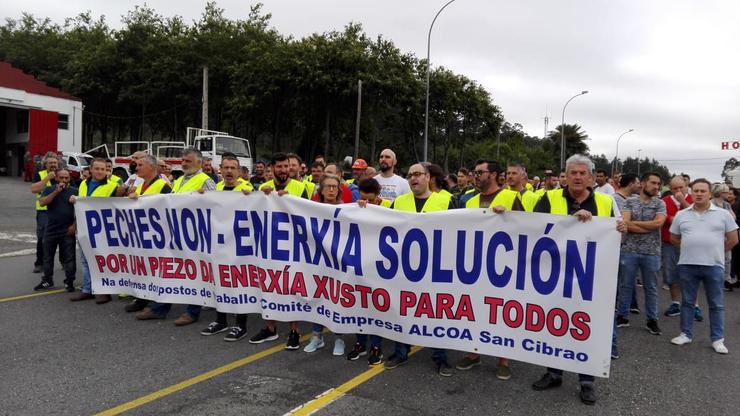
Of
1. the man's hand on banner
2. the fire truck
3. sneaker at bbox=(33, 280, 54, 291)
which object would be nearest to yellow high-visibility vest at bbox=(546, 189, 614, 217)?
the man's hand on banner

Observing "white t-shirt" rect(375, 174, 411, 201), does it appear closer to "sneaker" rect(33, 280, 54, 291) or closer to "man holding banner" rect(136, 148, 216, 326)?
"man holding banner" rect(136, 148, 216, 326)

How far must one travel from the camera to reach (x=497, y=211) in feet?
14.0

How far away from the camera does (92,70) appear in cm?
3600

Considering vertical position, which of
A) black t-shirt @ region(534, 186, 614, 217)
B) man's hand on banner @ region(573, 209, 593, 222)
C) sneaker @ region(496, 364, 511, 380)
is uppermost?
black t-shirt @ region(534, 186, 614, 217)

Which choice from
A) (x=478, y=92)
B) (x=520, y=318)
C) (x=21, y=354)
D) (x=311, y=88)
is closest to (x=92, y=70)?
(x=311, y=88)

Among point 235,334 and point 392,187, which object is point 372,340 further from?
point 392,187

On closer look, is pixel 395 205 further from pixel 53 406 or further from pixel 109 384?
pixel 53 406

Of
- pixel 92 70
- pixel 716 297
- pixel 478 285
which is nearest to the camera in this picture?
pixel 478 285

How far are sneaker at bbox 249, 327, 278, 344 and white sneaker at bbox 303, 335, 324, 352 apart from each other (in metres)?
0.47

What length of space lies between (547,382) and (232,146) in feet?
66.8

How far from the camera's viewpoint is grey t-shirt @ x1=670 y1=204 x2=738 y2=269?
17.5ft

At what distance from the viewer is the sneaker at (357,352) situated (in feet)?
15.5

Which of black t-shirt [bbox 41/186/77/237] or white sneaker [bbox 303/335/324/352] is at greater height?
black t-shirt [bbox 41/186/77/237]

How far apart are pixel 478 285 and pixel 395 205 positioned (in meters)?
1.10
